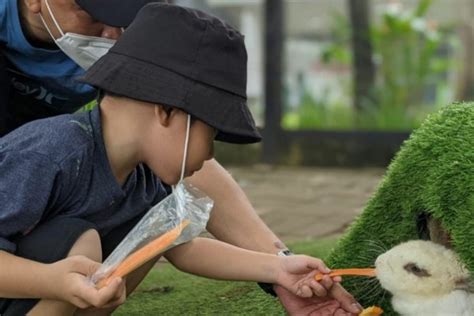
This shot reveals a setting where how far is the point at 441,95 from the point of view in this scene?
17.7ft

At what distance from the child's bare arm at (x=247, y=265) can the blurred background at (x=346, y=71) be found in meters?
3.54

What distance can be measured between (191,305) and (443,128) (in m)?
0.78

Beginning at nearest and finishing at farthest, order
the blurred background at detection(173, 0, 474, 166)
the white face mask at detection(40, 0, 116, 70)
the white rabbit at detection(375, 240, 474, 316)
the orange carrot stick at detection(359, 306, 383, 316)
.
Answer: the white rabbit at detection(375, 240, 474, 316)
the orange carrot stick at detection(359, 306, 383, 316)
the white face mask at detection(40, 0, 116, 70)
the blurred background at detection(173, 0, 474, 166)

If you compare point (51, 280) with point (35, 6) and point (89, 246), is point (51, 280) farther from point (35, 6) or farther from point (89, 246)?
point (35, 6)

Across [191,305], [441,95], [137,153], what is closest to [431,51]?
[441,95]

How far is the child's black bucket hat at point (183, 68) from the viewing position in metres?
1.60

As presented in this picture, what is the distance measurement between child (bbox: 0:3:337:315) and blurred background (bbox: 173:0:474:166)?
147 inches

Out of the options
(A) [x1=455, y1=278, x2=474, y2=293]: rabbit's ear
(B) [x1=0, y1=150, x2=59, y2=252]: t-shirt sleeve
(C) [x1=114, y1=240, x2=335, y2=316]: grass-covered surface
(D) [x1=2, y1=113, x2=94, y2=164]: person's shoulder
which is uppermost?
(D) [x1=2, y1=113, x2=94, y2=164]: person's shoulder

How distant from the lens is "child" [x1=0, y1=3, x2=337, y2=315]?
1584 millimetres

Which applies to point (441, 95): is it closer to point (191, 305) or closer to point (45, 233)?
point (191, 305)

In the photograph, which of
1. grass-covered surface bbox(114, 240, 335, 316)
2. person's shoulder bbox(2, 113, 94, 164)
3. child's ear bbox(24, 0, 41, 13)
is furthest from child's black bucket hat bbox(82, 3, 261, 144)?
grass-covered surface bbox(114, 240, 335, 316)

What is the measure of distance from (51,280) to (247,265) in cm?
47

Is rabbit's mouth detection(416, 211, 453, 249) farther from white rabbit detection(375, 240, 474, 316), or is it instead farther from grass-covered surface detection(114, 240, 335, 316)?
grass-covered surface detection(114, 240, 335, 316)

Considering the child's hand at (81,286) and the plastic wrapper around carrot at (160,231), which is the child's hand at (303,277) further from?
the child's hand at (81,286)
